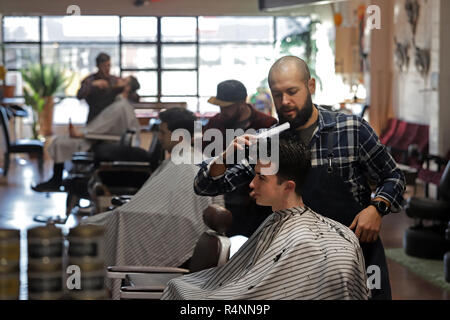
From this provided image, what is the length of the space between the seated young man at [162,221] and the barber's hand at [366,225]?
61.7 inches

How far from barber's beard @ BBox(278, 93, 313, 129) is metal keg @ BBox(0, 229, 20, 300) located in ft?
3.20

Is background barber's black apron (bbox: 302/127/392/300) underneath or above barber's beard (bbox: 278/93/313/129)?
underneath

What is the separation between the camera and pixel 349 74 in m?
11.2

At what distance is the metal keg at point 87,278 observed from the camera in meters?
1.17

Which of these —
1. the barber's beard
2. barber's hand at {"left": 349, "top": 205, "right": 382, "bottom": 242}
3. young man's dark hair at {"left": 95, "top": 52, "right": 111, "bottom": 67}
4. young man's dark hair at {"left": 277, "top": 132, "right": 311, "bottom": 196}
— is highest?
young man's dark hair at {"left": 95, "top": 52, "right": 111, "bottom": 67}

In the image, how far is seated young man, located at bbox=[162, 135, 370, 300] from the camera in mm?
1764

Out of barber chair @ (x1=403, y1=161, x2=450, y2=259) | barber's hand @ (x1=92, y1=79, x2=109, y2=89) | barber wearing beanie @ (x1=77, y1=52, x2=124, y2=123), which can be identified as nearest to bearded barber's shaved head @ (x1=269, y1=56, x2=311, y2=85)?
barber chair @ (x1=403, y1=161, x2=450, y2=259)

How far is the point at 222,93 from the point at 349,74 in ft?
24.1

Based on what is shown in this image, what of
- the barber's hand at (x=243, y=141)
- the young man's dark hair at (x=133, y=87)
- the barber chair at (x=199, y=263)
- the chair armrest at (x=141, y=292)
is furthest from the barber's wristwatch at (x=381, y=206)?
the young man's dark hair at (x=133, y=87)

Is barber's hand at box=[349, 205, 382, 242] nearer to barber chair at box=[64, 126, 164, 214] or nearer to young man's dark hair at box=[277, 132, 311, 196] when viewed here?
young man's dark hair at box=[277, 132, 311, 196]

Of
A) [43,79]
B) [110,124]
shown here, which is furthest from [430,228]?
[43,79]

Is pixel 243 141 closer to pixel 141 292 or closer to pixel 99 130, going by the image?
pixel 141 292
